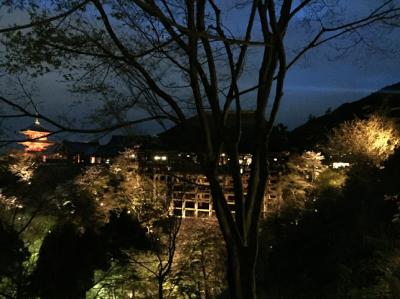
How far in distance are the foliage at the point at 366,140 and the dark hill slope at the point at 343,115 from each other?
0.51 metres

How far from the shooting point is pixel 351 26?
382 cm

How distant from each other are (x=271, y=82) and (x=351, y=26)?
0.80 meters

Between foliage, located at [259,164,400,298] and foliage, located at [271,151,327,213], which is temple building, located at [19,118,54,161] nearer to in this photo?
foliage, located at [259,164,400,298]

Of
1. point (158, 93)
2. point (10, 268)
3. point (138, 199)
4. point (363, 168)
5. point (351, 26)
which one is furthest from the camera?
point (138, 199)

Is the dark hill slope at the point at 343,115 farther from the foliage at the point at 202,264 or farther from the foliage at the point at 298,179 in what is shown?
the foliage at the point at 202,264

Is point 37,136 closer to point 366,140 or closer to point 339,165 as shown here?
point 339,165

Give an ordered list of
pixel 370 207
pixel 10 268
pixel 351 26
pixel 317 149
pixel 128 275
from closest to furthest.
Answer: pixel 351 26, pixel 10 268, pixel 370 207, pixel 128 275, pixel 317 149

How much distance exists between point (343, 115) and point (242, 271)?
1404 centimetres

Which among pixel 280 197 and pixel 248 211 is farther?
pixel 280 197

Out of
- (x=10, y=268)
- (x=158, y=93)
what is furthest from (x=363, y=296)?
(x=10, y=268)

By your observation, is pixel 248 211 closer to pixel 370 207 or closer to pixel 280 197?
pixel 370 207

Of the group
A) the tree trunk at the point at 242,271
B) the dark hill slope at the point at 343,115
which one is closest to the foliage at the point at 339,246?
the tree trunk at the point at 242,271

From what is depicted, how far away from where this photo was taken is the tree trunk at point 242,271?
3.82 m

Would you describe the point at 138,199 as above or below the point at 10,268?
above
